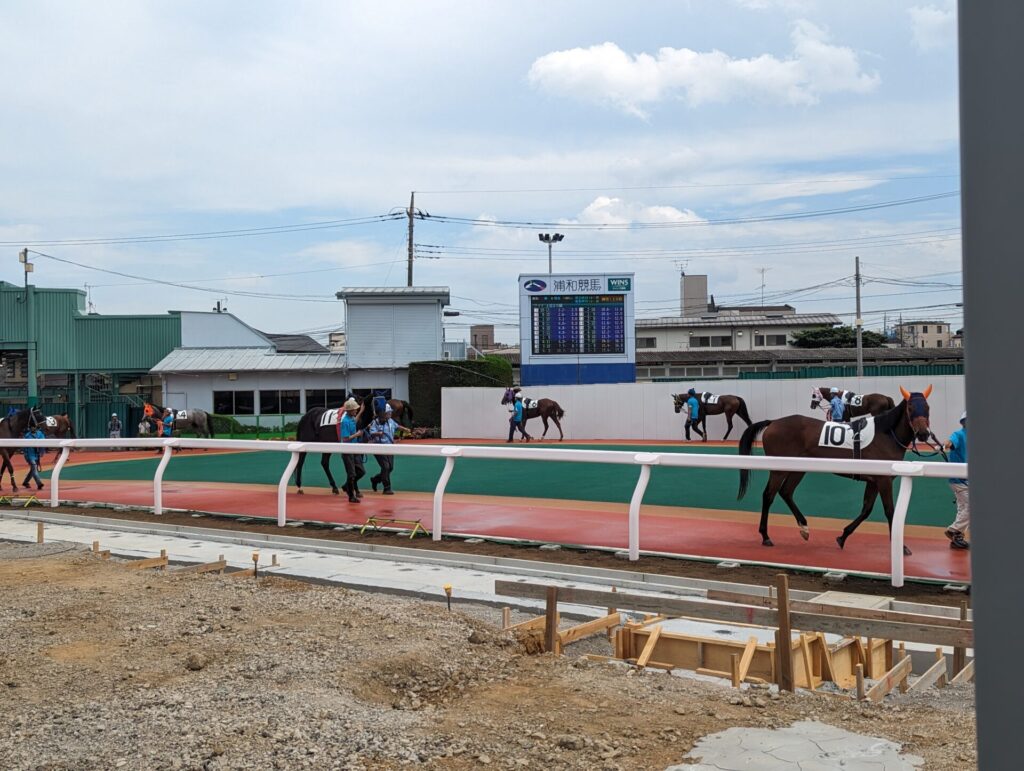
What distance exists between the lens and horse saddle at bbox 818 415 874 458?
10875 mm

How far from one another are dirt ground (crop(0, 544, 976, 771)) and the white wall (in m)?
23.2

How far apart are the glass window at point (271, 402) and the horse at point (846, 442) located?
107 feet

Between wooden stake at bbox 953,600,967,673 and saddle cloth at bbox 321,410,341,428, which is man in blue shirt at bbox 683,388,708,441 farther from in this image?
wooden stake at bbox 953,600,967,673

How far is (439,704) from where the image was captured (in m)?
5.42

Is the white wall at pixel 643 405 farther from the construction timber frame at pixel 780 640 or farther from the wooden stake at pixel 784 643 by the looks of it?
the wooden stake at pixel 784 643

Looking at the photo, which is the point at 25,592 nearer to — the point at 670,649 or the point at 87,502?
the point at 670,649

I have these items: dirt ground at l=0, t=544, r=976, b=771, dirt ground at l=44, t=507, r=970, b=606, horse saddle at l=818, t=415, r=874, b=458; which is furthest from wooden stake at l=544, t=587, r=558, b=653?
horse saddle at l=818, t=415, r=874, b=458

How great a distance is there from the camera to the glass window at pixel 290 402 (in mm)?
41906

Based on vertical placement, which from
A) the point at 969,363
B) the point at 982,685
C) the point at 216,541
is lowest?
the point at 216,541

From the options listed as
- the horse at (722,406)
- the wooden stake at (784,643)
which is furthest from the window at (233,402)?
the wooden stake at (784,643)

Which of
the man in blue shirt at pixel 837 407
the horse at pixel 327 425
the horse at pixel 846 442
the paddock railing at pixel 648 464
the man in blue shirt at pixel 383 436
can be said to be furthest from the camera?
the man in blue shirt at pixel 837 407

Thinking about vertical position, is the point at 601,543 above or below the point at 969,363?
below

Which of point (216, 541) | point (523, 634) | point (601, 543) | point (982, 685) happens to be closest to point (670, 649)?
point (523, 634)

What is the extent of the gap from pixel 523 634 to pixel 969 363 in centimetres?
575
